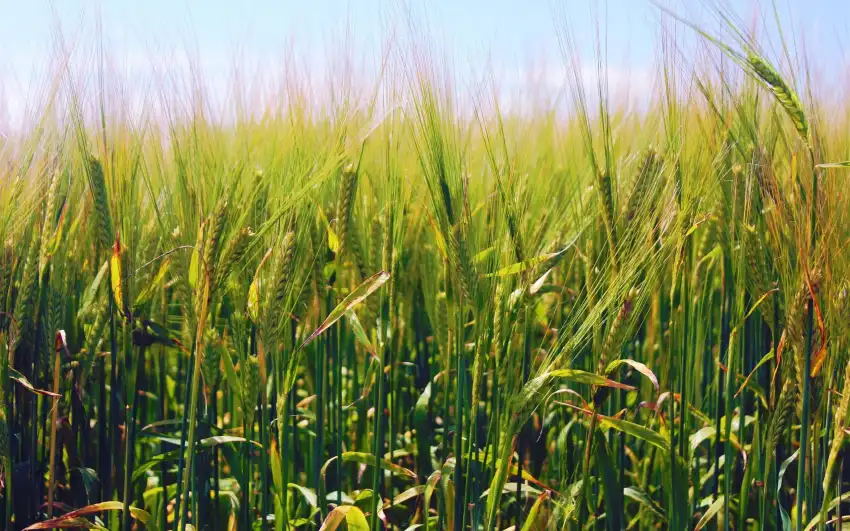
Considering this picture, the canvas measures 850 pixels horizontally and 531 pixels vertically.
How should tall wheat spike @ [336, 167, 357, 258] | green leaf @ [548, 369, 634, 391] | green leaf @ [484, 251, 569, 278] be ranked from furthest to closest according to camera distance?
tall wheat spike @ [336, 167, 357, 258], green leaf @ [484, 251, 569, 278], green leaf @ [548, 369, 634, 391]

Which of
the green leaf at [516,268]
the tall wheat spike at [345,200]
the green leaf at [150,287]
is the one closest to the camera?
the green leaf at [516,268]

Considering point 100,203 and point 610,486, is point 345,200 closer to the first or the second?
point 100,203

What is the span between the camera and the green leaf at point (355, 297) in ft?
4.47

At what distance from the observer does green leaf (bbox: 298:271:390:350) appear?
1.36 metres

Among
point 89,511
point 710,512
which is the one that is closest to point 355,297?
point 89,511

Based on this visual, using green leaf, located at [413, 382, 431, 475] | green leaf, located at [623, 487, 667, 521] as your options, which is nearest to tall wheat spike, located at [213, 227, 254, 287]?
green leaf, located at [413, 382, 431, 475]

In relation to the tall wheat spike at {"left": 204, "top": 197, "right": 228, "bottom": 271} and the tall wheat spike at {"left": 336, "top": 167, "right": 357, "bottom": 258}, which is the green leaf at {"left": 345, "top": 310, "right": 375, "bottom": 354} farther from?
the tall wheat spike at {"left": 204, "top": 197, "right": 228, "bottom": 271}

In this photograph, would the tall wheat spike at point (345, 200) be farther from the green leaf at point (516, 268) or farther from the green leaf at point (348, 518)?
the green leaf at point (348, 518)

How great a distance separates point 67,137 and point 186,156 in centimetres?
36

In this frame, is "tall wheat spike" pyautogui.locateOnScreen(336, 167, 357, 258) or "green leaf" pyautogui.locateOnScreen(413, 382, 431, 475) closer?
"tall wheat spike" pyautogui.locateOnScreen(336, 167, 357, 258)

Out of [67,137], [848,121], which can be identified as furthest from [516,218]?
[848,121]

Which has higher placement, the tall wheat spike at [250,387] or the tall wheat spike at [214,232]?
the tall wheat spike at [214,232]

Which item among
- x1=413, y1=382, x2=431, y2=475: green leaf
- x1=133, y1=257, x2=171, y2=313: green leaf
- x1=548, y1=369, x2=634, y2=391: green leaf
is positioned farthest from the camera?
x1=413, y1=382, x2=431, y2=475: green leaf

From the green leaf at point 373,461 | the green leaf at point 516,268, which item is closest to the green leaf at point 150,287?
the green leaf at point 373,461
